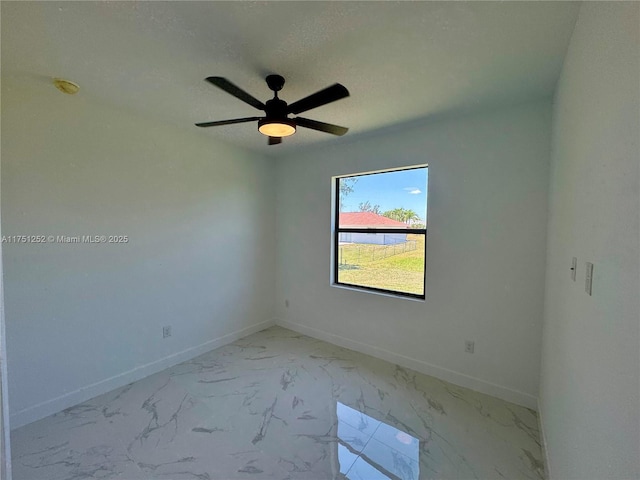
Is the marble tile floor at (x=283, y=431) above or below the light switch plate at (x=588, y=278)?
below

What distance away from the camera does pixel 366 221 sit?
315 centimetres

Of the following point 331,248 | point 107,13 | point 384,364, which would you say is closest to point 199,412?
point 384,364

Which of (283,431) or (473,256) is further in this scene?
(473,256)

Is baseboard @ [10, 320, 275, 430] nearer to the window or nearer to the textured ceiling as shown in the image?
the window

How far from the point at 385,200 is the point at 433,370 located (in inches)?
70.8

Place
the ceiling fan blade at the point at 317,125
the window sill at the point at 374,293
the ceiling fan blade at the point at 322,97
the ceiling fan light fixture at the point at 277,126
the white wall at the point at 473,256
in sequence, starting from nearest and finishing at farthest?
the ceiling fan blade at the point at 322,97
the ceiling fan light fixture at the point at 277,126
the ceiling fan blade at the point at 317,125
the white wall at the point at 473,256
the window sill at the point at 374,293

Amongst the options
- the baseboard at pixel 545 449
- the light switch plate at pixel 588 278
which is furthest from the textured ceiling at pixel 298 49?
the baseboard at pixel 545 449

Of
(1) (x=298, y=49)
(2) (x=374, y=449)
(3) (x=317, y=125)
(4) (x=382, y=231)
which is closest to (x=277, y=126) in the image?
(3) (x=317, y=125)

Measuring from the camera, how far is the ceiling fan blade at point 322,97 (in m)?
1.42

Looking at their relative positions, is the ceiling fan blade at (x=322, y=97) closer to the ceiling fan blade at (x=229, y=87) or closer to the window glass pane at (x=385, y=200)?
the ceiling fan blade at (x=229, y=87)

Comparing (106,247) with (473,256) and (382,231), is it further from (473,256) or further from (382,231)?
(473,256)

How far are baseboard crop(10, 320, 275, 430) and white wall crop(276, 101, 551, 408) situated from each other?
155 centimetres

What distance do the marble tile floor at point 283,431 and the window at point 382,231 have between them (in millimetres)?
968

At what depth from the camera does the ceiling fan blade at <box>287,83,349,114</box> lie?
4.67 ft
